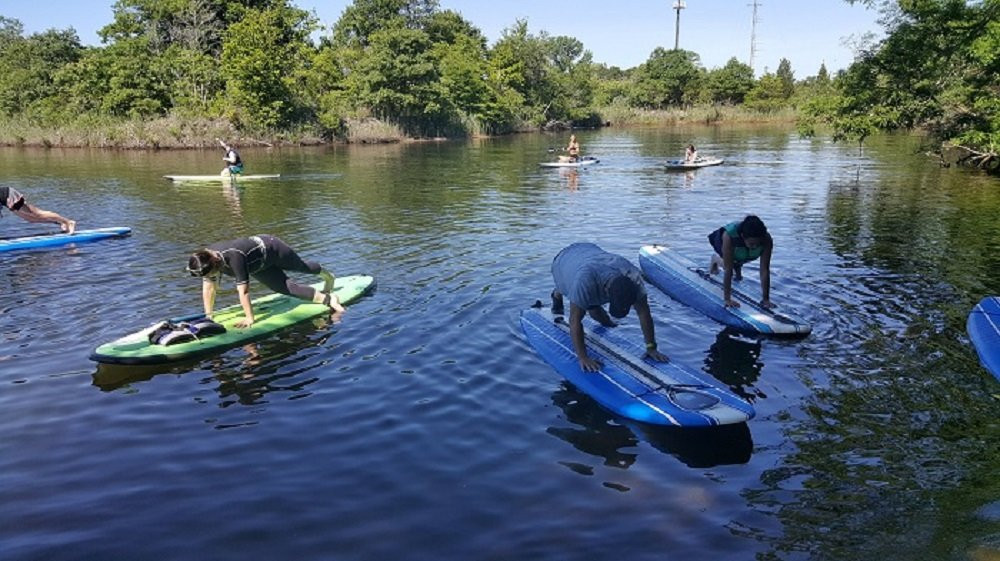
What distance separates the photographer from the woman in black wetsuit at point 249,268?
9.41 metres

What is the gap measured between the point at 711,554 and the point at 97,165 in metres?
37.0

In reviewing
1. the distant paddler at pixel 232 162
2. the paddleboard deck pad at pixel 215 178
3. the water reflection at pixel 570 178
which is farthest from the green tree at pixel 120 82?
the water reflection at pixel 570 178

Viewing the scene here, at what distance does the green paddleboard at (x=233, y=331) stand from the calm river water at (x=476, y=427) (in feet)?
0.64

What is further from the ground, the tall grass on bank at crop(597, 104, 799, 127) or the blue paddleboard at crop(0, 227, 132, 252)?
the tall grass on bank at crop(597, 104, 799, 127)

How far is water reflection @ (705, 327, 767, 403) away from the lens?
26.7 ft

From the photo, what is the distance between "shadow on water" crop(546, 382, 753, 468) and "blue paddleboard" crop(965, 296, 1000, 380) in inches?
138

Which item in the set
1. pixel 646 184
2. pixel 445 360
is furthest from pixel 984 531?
pixel 646 184

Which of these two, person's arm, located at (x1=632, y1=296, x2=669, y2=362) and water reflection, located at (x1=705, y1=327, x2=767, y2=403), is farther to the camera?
water reflection, located at (x1=705, y1=327, x2=767, y2=403)

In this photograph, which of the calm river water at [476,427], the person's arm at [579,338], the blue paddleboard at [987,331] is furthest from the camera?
the blue paddleboard at [987,331]

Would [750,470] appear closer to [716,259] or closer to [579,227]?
[716,259]

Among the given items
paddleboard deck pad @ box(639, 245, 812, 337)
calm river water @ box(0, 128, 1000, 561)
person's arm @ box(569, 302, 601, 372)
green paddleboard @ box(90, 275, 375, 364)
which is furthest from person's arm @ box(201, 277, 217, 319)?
paddleboard deck pad @ box(639, 245, 812, 337)

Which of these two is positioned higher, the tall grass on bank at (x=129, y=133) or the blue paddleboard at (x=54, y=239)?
the tall grass on bank at (x=129, y=133)

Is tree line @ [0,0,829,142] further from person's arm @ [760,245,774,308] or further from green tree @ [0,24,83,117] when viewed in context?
person's arm @ [760,245,774,308]

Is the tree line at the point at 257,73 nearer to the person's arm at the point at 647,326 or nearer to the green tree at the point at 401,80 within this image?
the green tree at the point at 401,80
